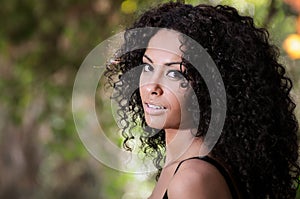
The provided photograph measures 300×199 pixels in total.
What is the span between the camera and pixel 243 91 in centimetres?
209

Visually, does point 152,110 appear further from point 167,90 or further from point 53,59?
point 53,59

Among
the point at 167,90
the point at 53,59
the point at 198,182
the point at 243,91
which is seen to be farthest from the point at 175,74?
the point at 53,59

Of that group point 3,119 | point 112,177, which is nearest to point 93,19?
point 112,177

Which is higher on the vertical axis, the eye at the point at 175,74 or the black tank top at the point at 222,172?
the eye at the point at 175,74

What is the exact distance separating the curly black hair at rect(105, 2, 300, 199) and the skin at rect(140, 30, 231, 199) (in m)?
→ 0.04

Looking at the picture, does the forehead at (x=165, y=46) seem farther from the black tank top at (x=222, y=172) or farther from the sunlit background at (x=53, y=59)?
the sunlit background at (x=53, y=59)

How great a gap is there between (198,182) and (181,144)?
217 millimetres

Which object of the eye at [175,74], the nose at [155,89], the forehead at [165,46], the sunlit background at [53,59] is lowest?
the sunlit background at [53,59]

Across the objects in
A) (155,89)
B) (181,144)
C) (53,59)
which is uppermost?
(155,89)

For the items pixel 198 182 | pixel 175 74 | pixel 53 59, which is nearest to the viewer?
pixel 198 182

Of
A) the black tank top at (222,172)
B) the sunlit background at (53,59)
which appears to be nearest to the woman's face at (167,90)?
the black tank top at (222,172)

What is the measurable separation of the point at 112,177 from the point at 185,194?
5.01 metres

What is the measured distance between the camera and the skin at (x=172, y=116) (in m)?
1.95

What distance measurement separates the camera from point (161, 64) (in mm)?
2074
